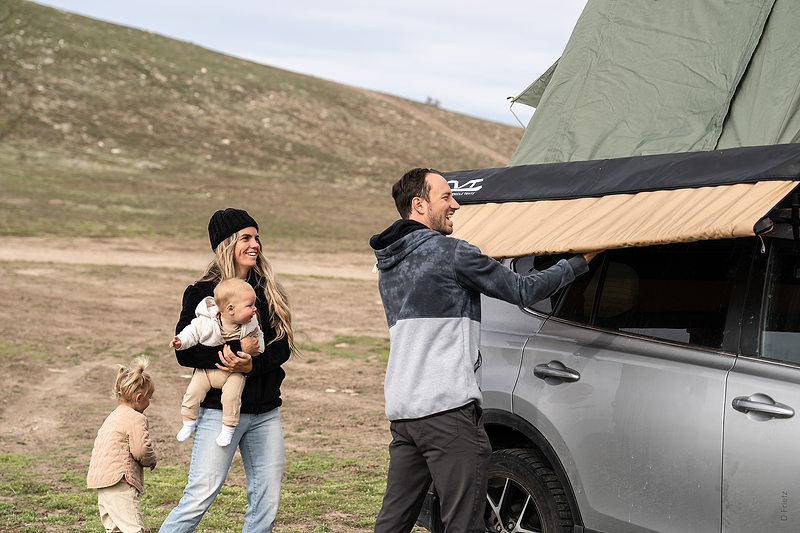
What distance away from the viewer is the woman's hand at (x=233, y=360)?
12.2 feet

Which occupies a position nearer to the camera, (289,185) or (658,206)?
(658,206)

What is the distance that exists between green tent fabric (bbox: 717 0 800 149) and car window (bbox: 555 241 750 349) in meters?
1.09

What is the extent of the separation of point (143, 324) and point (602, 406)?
1125 cm

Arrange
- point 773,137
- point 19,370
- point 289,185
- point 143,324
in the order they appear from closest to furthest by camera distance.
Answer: point 773,137 < point 19,370 < point 143,324 < point 289,185

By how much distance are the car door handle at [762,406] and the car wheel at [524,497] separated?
3.15 feet

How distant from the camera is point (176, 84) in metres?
53.4

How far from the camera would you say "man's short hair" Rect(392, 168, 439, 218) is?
11.4 feet

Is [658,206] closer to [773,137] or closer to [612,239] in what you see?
[612,239]

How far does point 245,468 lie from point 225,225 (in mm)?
1140

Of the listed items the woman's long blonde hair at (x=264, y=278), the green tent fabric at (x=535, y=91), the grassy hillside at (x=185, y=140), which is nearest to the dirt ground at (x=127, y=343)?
the woman's long blonde hair at (x=264, y=278)

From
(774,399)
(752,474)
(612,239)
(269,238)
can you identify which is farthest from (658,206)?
(269,238)

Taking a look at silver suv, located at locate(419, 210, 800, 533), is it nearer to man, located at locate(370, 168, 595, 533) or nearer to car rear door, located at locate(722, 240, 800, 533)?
car rear door, located at locate(722, 240, 800, 533)

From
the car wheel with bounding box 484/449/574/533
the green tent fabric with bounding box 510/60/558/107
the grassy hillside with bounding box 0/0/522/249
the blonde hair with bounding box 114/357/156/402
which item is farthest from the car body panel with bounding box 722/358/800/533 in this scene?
the grassy hillside with bounding box 0/0/522/249

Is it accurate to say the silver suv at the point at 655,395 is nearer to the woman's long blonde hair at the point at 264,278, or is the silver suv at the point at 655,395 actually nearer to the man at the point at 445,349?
the man at the point at 445,349
